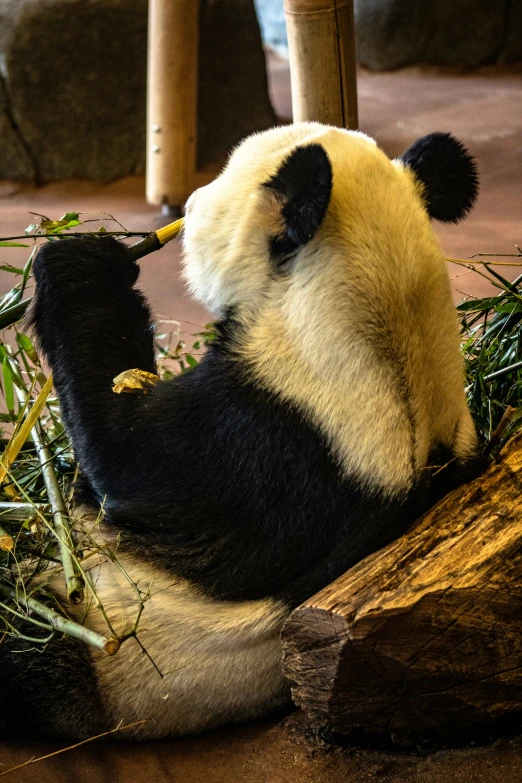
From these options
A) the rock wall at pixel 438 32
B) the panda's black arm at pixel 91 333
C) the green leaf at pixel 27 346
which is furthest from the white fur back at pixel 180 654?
the rock wall at pixel 438 32

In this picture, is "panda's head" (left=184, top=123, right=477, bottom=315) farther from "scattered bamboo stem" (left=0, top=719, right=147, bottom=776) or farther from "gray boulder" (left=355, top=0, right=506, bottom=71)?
"gray boulder" (left=355, top=0, right=506, bottom=71)

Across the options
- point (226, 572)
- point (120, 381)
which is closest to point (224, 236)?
point (120, 381)

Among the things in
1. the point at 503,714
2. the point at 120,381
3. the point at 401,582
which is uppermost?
the point at 120,381

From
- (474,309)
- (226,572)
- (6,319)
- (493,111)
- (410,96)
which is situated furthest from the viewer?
(410,96)

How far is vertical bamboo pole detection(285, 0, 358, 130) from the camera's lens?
2.65m

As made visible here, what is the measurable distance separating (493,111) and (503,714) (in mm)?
7311

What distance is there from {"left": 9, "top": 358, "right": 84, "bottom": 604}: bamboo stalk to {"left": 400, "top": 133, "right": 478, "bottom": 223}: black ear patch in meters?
1.17

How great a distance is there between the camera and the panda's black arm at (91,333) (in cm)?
214

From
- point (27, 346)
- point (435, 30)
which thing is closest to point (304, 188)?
point (27, 346)

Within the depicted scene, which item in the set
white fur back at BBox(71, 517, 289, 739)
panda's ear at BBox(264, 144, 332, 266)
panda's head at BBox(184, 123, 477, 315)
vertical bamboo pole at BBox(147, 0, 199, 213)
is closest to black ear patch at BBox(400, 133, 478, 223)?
panda's head at BBox(184, 123, 477, 315)

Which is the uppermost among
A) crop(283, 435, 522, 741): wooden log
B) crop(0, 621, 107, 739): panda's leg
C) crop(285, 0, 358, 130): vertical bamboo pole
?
crop(285, 0, 358, 130): vertical bamboo pole

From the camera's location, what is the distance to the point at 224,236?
2010 millimetres

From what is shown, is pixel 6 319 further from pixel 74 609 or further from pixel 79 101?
pixel 79 101

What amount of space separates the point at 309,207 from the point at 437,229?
452cm
